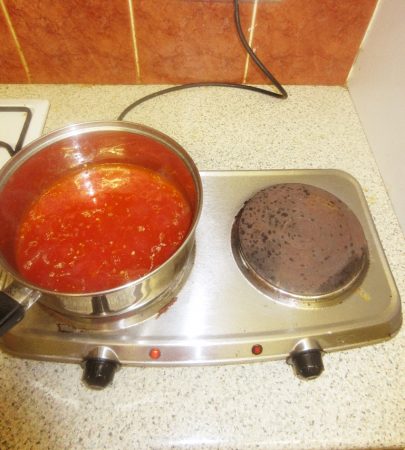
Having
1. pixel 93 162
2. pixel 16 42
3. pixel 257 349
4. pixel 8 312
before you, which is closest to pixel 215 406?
pixel 257 349

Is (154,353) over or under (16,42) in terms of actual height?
under

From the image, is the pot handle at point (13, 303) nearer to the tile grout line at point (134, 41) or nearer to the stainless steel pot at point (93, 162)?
the stainless steel pot at point (93, 162)

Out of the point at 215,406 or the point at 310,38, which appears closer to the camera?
the point at 215,406

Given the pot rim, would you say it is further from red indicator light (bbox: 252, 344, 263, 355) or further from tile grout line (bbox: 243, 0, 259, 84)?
tile grout line (bbox: 243, 0, 259, 84)

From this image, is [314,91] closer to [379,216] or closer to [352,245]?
[379,216]

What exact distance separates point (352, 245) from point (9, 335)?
0.50m

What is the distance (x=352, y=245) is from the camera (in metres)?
0.57

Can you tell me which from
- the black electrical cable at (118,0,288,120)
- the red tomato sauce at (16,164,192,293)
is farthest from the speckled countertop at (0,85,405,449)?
the black electrical cable at (118,0,288,120)

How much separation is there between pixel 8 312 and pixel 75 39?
0.59 m

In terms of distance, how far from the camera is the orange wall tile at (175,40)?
73cm

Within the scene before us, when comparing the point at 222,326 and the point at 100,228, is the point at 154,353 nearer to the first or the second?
the point at 222,326

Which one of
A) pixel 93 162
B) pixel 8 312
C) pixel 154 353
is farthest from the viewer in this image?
pixel 93 162

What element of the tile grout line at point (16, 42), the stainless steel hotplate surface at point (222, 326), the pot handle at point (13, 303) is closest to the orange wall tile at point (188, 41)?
the tile grout line at point (16, 42)

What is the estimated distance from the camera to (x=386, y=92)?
72 cm
